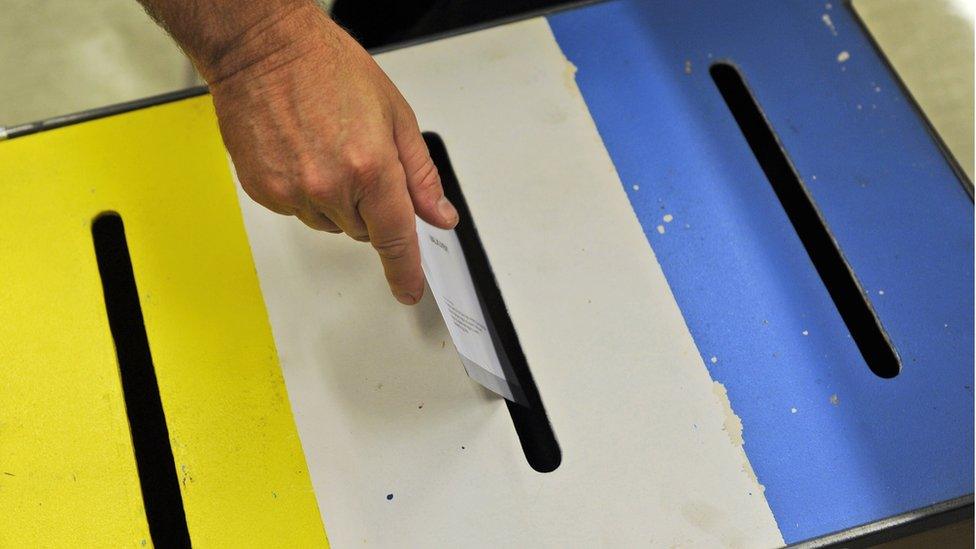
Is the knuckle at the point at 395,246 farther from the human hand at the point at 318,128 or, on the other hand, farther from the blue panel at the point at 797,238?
the blue panel at the point at 797,238

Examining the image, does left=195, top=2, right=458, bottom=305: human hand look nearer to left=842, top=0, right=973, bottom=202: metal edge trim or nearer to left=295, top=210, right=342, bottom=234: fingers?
left=295, top=210, right=342, bottom=234: fingers

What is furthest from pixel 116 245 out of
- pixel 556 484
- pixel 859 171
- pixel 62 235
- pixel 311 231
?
pixel 859 171

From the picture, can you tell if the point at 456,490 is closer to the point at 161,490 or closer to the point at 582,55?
the point at 161,490

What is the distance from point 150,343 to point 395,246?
0.82ft

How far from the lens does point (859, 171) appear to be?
0.81 meters

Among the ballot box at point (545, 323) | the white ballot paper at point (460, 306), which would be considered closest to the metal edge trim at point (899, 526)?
the ballot box at point (545, 323)

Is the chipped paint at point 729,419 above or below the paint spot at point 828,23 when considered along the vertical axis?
below

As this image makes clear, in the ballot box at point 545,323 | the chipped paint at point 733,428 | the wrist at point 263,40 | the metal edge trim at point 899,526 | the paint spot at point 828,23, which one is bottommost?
the metal edge trim at point 899,526

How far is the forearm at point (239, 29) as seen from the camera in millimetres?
615

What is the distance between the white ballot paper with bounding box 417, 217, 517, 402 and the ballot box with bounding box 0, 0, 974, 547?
4cm

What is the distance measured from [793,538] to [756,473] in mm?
55

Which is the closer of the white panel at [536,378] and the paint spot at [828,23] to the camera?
the white panel at [536,378]

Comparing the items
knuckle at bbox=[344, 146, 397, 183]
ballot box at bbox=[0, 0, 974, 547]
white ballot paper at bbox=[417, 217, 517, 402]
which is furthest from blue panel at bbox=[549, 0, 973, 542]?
knuckle at bbox=[344, 146, 397, 183]

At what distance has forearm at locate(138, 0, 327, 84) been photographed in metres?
0.62
